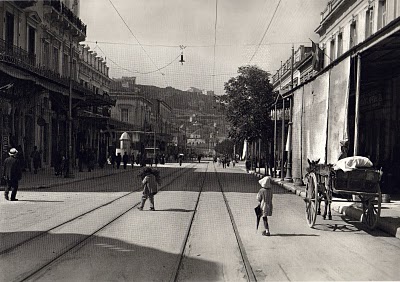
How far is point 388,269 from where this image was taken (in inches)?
270

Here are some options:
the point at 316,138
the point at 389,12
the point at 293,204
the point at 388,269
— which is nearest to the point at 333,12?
the point at 389,12

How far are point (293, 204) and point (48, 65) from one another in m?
24.7

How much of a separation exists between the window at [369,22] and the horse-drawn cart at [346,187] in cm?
1583

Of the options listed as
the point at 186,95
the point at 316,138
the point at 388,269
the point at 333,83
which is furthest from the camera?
the point at 186,95

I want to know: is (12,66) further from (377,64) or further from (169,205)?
(377,64)

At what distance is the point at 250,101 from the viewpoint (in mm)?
35750

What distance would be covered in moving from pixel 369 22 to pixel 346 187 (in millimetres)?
17308

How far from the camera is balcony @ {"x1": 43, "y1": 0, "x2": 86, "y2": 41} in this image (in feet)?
108

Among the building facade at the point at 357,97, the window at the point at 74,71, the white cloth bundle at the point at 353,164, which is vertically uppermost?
the window at the point at 74,71

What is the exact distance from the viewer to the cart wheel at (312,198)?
10.2 metres

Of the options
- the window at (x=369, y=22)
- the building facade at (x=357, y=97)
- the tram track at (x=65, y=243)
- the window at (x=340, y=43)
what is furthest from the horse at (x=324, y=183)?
the window at (x=340, y=43)

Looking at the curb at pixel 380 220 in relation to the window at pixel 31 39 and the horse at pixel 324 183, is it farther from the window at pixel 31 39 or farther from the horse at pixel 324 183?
the window at pixel 31 39

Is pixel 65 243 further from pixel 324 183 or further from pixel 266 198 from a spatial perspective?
pixel 324 183

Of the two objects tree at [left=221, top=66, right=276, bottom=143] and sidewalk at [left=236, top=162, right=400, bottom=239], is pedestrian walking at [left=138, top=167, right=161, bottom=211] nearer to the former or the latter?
sidewalk at [left=236, top=162, right=400, bottom=239]
